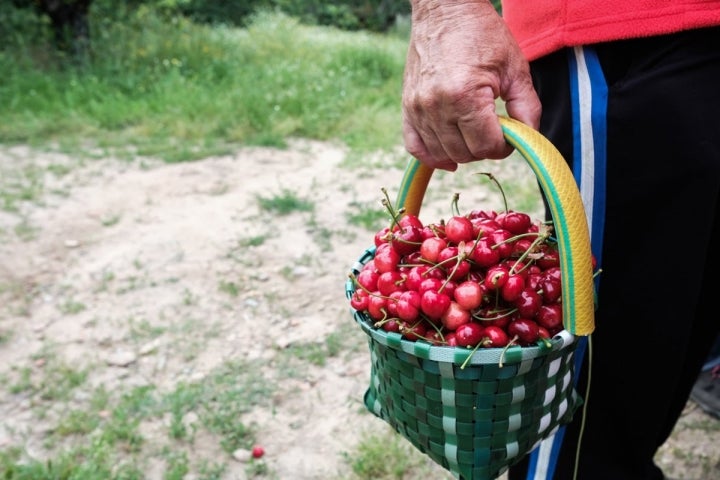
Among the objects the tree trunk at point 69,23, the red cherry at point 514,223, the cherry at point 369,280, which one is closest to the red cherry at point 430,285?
the cherry at point 369,280

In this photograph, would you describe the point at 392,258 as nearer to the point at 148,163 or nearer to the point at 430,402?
the point at 430,402

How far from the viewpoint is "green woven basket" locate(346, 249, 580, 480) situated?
0.92 meters

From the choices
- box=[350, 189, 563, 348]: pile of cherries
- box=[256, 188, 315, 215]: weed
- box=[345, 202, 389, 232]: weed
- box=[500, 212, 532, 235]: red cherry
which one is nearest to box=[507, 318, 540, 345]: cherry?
box=[350, 189, 563, 348]: pile of cherries

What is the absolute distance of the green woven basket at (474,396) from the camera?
3.02ft

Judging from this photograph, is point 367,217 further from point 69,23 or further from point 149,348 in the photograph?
Result: point 69,23

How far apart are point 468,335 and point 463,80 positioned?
40 cm

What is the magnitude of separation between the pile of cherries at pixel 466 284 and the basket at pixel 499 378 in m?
0.03

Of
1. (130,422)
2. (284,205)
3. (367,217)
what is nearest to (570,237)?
(130,422)

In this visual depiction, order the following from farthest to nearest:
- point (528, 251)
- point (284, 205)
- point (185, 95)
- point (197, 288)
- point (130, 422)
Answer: point (185, 95) < point (284, 205) < point (197, 288) < point (130, 422) < point (528, 251)

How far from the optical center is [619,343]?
1183 mm

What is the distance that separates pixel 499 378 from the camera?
0.93 metres

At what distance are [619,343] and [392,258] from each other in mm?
465

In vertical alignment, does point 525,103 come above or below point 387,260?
above

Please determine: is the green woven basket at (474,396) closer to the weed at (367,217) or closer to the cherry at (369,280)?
the cherry at (369,280)
